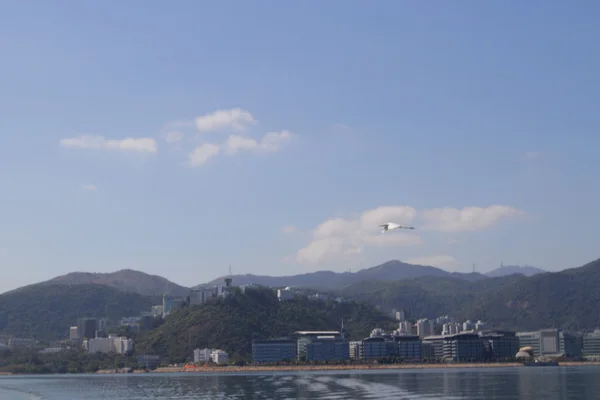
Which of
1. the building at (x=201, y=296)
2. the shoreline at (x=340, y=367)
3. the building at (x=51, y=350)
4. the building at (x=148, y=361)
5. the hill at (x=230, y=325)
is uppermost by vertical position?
the building at (x=201, y=296)

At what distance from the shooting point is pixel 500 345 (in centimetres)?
15838

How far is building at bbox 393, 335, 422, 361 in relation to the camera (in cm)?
15412

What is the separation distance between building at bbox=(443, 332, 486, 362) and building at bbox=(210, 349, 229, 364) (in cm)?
3812

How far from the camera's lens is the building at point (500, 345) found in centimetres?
15350

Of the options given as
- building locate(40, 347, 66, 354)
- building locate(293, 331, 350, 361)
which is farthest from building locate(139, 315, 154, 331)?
building locate(293, 331, 350, 361)

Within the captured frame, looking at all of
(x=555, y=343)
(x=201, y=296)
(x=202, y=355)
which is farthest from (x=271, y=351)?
(x=555, y=343)

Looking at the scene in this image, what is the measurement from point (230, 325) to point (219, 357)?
2028 cm

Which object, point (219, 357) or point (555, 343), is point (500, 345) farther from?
point (219, 357)

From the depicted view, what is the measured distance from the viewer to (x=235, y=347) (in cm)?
15975

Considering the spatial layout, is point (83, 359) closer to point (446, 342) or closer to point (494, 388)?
point (446, 342)

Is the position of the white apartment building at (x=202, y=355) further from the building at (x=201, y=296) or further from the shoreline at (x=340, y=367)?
the building at (x=201, y=296)

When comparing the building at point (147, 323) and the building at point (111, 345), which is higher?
the building at point (147, 323)

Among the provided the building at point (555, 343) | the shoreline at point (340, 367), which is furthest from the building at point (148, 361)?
the building at point (555, 343)

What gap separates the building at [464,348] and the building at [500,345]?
67.1 inches
